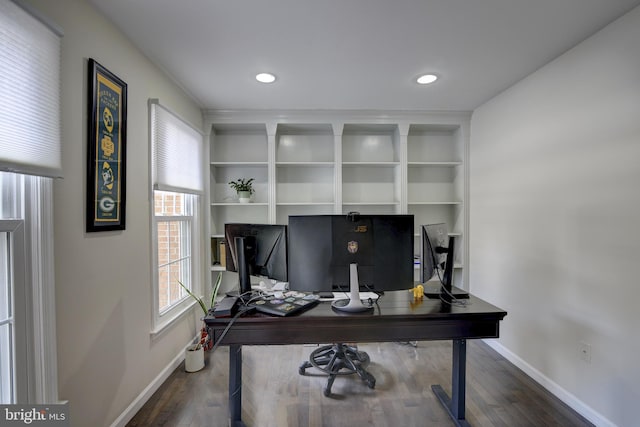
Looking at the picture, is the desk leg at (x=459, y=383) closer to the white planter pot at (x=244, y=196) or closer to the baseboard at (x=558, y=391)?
the baseboard at (x=558, y=391)

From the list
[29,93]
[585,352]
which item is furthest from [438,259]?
[29,93]

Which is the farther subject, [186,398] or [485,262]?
[485,262]

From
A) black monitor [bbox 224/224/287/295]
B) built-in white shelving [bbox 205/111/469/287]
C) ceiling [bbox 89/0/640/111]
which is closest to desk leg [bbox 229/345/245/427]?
black monitor [bbox 224/224/287/295]

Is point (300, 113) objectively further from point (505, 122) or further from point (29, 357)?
point (29, 357)

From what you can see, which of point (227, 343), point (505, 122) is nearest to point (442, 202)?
point (505, 122)

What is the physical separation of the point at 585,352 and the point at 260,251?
2.29 metres

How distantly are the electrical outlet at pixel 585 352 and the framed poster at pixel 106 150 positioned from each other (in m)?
3.16

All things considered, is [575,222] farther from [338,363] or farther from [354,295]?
[338,363]

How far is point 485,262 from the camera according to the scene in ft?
10.1

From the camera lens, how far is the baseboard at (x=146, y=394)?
1.81m

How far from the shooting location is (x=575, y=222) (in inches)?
79.4

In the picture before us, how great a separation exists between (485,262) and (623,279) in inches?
53.7

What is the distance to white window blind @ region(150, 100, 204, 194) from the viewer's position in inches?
88.0

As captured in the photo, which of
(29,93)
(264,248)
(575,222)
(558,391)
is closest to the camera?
(29,93)
